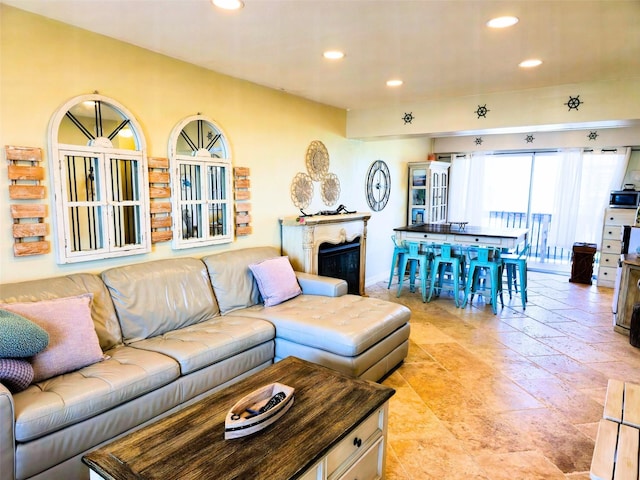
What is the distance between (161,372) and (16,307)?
32.4 inches

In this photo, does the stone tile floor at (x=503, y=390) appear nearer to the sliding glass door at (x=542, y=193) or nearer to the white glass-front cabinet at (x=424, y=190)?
the sliding glass door at (x=542, y=193)

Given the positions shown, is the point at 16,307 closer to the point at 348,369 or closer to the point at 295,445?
the point at 295,445

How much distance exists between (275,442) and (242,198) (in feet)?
8.75

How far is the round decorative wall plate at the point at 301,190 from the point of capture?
450 cm

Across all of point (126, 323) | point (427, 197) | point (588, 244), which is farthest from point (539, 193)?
point (126, 323)

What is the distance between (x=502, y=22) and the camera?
7.83ft

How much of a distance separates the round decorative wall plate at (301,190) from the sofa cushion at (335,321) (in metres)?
1.42

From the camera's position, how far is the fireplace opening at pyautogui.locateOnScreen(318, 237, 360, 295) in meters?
4.43

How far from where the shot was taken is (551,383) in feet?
9.93

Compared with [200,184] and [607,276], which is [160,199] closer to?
[200,184]

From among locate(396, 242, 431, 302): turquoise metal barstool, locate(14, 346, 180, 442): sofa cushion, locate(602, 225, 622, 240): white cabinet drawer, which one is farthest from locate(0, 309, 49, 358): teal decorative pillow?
locate(602, 225, 622, 240): white cabinet drawer

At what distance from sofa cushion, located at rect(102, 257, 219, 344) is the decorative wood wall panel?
2.20 ft

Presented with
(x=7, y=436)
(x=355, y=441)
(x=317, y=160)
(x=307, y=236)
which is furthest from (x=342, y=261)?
(x=7, y=436)

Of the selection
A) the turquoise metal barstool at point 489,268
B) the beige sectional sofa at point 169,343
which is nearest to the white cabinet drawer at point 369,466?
the beige sectional sofa at point 169,343
